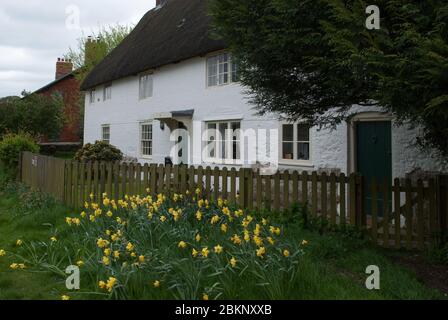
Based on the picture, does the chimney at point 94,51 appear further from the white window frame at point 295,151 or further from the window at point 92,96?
the white window frame at point 295,151

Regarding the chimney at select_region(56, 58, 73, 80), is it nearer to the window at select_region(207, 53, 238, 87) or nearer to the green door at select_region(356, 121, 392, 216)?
the window at select_region(207, 53, 238, 87)

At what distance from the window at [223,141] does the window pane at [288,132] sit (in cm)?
175

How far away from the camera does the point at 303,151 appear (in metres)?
10.5

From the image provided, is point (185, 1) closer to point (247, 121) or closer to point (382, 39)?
point (247, 121)

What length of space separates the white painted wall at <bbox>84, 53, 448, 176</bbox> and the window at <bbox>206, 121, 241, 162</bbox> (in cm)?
32

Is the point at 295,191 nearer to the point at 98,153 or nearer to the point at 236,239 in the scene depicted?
the point at 236,239

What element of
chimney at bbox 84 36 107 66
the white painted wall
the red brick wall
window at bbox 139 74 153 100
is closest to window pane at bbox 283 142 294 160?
the white painted wall

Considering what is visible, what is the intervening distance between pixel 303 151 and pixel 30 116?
2290 cm

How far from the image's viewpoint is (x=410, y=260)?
5.70 m

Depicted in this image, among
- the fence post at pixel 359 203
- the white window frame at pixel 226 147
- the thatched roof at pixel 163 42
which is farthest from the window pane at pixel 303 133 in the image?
the fence post at pixel 359 203

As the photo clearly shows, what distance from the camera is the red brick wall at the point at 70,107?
113 feet

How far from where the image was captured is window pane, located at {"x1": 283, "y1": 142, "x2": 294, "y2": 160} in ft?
35.6

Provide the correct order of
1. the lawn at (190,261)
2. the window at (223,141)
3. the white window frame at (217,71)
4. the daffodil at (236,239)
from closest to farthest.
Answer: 1. the lawn at (190,261)
2. the daffodil at (236,239)
3. the window at (223,141)
4. the white window frame at (217,71)
